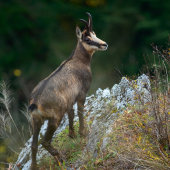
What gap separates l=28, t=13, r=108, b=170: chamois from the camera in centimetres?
392

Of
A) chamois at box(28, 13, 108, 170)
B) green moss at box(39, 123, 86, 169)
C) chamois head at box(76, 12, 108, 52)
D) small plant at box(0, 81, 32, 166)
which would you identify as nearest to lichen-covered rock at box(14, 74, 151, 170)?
green moss at box(39, 123, 86, 169)

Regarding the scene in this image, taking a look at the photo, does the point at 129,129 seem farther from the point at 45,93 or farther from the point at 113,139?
the point at 45,93

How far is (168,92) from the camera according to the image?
3.61 meters

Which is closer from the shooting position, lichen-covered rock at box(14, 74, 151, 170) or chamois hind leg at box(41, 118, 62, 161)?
chamois hind leg at box(41, 118, 62, 161)

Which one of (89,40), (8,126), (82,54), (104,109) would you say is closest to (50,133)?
(104,109)

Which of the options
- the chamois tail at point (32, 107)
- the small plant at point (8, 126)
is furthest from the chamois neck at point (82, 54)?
the small plant at point (8, 126)

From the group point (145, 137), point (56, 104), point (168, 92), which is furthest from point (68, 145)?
point (168, 92)

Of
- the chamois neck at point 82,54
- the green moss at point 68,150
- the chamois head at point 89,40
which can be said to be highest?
the chamois head at point 89,40

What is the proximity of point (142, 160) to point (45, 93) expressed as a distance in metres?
1.81

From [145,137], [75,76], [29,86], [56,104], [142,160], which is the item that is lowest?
[142,160]

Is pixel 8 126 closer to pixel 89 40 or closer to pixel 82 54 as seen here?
pixel 82 54

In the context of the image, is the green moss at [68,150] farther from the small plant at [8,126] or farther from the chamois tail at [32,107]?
the small plant at [8,126]

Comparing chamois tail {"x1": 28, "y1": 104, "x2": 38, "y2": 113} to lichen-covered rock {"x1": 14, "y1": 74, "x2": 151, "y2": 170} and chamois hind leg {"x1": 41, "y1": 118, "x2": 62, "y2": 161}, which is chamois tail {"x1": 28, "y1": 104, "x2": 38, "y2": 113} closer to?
chamois hind leg {"x1": 41, "y1": 118, "x2": 62, "y2": 161}

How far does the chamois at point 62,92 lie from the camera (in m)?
3.92
